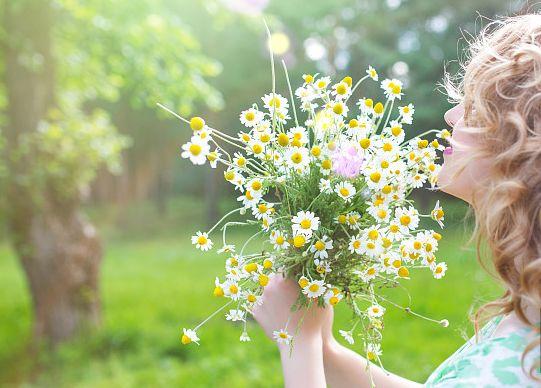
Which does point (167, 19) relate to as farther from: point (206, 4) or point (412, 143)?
point (412, 143)

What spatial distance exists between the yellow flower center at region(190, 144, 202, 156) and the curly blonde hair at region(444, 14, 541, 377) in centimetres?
54

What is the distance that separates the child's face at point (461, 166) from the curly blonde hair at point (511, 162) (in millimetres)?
13

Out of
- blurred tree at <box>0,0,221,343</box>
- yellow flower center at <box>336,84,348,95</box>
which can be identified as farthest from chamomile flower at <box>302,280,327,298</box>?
blurred tree at <box>0,0,221,343</box>

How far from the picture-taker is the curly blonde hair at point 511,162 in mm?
1249

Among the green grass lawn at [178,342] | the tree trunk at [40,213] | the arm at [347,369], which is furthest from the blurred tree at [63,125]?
the arm at [347,369]

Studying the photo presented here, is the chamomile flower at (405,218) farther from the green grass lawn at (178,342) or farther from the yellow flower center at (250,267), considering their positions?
the green grass lawn at (178,342)

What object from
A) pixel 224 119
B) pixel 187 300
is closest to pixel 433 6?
pixel 224 119

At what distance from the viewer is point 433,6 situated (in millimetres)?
13656

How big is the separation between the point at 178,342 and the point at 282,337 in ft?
17.0

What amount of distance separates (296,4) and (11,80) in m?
10.5

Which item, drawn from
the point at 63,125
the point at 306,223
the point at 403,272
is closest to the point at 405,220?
the point at 403,272

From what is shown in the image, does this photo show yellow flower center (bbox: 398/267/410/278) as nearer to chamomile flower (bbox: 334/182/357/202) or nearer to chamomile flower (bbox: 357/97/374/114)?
chamomile flower (bbox: 334/182/357/202)

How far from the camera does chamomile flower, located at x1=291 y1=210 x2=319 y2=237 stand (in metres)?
1.37

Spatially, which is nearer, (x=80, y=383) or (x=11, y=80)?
(x=80, y=383)
